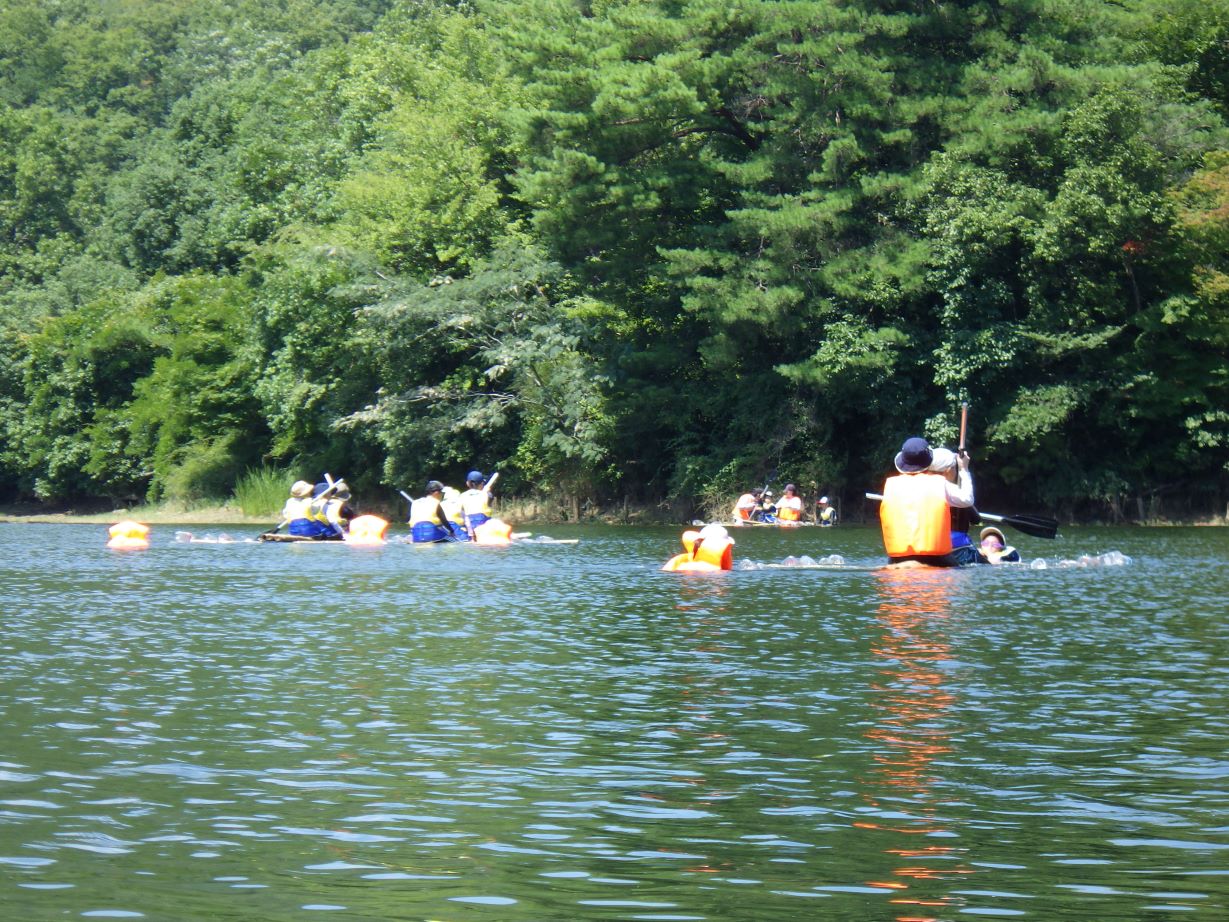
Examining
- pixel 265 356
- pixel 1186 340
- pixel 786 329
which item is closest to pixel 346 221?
pixel 265 356

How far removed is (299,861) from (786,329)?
35.2 m

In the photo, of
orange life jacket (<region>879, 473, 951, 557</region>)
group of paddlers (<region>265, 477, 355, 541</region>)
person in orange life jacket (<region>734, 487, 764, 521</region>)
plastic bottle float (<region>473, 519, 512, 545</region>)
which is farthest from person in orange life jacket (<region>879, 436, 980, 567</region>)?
person in orange life jacket (<region>734, 487, 764, 521</region>)

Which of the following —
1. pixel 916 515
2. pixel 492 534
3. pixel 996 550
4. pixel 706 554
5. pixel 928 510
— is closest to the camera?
pixel 928 510

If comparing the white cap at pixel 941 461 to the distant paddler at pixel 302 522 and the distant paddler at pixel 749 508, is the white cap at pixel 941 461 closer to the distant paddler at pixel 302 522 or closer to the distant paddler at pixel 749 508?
the distant paddler at pixel 302 522

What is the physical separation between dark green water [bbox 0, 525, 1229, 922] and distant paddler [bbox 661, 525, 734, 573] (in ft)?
16.7

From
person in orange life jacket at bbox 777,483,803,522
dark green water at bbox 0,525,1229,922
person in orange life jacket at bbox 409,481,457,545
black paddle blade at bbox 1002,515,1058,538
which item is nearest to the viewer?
dark green water at bbox 0,525,1229,922

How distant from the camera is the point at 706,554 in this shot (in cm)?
2462

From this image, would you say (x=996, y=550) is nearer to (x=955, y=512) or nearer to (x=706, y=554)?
(x=955, y=512)

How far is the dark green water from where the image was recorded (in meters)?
7.25

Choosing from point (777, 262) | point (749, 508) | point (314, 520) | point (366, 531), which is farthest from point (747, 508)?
point (314, 520)

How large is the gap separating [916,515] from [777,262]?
20081 mm

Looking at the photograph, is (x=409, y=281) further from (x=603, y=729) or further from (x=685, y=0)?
(x=603, y=729)

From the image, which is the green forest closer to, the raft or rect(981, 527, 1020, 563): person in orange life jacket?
the raft

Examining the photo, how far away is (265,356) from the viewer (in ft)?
189
